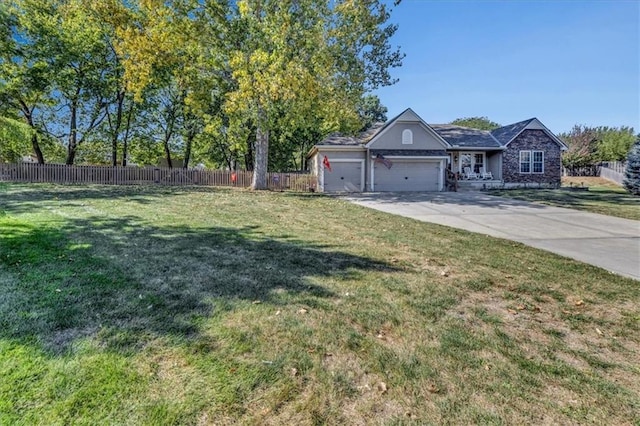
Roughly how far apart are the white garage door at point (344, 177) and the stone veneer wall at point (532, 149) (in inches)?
424

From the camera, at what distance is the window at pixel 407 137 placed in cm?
2225

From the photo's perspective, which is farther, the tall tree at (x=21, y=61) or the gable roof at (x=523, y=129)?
the gable roof at (x=523, y=129)

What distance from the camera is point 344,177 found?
2231cm

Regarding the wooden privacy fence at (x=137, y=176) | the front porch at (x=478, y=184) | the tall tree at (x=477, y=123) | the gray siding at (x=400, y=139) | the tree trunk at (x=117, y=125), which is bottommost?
the front porch at (x=478, y=184)

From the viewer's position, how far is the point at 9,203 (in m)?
9.40

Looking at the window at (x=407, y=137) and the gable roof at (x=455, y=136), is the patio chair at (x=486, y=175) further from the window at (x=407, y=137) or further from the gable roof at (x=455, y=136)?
the window at (x=407, y=137)

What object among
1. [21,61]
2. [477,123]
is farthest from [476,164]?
[477,123]

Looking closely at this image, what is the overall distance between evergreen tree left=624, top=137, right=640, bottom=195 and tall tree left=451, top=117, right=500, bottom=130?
133ft

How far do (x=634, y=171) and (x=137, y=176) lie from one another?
28845 millimetres

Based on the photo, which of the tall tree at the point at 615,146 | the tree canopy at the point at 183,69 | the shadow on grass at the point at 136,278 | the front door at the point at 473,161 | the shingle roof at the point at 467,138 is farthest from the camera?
the tall tree at the point at 615,146

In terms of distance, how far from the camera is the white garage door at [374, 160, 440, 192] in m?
22.4

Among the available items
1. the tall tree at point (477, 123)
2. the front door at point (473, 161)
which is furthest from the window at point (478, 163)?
the tall tree at point (477, 123)

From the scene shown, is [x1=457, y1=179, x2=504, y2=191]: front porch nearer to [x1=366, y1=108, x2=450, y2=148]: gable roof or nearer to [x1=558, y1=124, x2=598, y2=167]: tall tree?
[x1=366, y1=108, x2=450, y2=148]: gable roof

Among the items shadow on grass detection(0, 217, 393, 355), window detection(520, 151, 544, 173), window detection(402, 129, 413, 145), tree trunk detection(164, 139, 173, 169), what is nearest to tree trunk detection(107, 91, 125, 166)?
tree trunk detection(164, 139, 173, 169)
